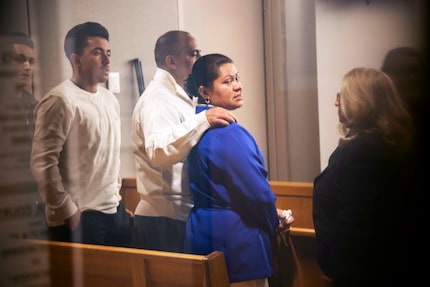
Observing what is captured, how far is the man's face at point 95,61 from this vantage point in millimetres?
1232

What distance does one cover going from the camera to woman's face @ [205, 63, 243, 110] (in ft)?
3.33

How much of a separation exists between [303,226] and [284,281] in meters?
0.12

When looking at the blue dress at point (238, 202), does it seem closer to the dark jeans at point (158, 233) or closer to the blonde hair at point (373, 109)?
the dark jeans at point (158, 233)

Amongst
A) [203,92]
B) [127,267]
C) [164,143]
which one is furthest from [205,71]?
[127,267]

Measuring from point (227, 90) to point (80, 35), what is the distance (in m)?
0.43

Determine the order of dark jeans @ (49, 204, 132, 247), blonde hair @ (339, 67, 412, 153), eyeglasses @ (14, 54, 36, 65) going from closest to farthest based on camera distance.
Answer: blonde hair @ (339, 67, 412, 153), dark jeans @ (49, 204, 132, 247), eyeglasses @ (14, 54, 36, 65)

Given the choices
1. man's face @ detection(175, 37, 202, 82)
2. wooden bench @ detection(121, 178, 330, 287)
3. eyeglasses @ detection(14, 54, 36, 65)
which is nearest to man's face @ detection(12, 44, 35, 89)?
eyeglasses @ detection(14, 54, 36, 65)

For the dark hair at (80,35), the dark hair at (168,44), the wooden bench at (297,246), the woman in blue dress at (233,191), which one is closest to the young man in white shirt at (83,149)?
the dark hair at (80,35)

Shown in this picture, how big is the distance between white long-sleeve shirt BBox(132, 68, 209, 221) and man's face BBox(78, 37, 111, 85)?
0.14 metres

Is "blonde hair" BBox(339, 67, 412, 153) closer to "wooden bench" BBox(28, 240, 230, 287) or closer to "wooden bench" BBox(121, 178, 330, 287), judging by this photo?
"wooden bench" BBox(121, 178, 330, 287)

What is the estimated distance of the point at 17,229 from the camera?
4.56ft

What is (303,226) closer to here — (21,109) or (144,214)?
(144,214)

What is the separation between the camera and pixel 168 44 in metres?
1.12

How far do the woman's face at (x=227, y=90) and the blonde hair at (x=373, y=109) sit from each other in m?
0.19
